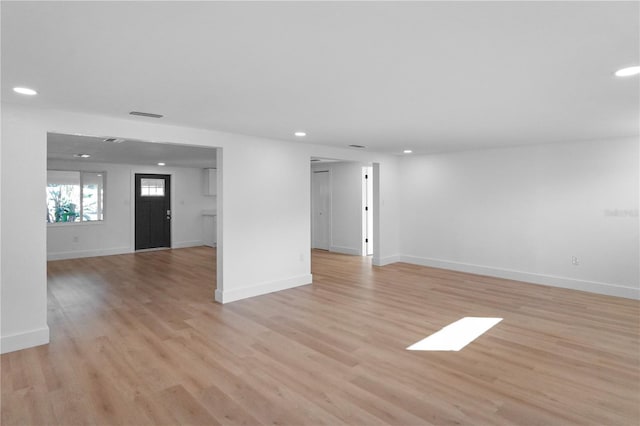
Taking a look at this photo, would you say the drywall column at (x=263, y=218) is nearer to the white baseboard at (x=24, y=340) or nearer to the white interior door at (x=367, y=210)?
the white baseboard at (x=24, y=340)

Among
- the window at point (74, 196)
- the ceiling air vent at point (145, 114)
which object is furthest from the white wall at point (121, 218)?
→ the ceiling air vent at point (145, 114)

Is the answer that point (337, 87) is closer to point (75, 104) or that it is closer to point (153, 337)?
point (75, 104)

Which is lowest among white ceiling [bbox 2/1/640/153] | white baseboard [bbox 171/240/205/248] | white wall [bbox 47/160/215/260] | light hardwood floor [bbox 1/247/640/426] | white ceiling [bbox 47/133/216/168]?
light hardwood floor [bbox 1/247/640/426]

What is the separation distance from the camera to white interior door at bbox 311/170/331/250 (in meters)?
9.50

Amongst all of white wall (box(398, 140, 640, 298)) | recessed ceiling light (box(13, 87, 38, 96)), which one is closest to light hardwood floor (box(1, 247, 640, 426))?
white wall (box(398, 140, 640, 298))

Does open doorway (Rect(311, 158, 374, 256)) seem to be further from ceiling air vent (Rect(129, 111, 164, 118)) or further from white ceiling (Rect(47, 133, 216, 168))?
ceiling air vent (Rect(129, 111, 164, 118))

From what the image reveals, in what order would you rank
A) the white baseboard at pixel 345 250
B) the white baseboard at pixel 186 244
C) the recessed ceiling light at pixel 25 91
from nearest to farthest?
1. the recessed ceiling light at pixel 25 91
2. the white baseboard at pixel 345 250
3. the white baseboard at pixel 186 244

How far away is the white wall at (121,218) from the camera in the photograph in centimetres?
826

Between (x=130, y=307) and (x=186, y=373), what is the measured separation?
7.26ft

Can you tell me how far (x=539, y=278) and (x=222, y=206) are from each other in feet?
16.7

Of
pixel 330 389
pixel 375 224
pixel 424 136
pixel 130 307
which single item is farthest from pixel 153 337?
pixel 375 224

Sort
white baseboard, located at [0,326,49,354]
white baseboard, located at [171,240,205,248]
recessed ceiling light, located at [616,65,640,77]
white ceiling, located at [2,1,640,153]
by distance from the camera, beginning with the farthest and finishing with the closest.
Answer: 1. white baseboard, located at [171,240,205,248]
2. white baseboard, located at [0,326,49,354]
3. recessed ceiling light, located at [616,65,640,77]
4. white ceiling, located at [2,1,640,153]

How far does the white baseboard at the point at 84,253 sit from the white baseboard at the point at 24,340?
5.69 m

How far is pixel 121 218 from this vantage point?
9039 millimetres
